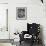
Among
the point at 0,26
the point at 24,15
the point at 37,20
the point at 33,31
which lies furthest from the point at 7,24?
the point at 33,31

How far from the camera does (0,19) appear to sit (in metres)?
3.94

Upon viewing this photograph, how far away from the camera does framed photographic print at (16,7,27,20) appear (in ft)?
12.7

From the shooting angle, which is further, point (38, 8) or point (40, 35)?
point (38, 8)

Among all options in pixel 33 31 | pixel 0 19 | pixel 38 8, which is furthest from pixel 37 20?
pixel 0 19

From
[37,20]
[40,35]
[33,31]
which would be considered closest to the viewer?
Result: [33,31]

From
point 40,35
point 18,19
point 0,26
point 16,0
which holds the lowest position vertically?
point 40,35

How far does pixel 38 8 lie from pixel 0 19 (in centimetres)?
141

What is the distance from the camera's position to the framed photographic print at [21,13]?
12.7ft

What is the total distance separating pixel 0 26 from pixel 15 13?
72 centimetres

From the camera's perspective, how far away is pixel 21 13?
12.8ft

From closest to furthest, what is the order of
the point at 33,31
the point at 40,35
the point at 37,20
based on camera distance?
the point at 33,31
the point at 40,35
the point at 37,20

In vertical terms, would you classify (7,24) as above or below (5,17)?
below

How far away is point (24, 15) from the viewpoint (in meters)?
3.88

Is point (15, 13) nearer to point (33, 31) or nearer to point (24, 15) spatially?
point (24, 15)
